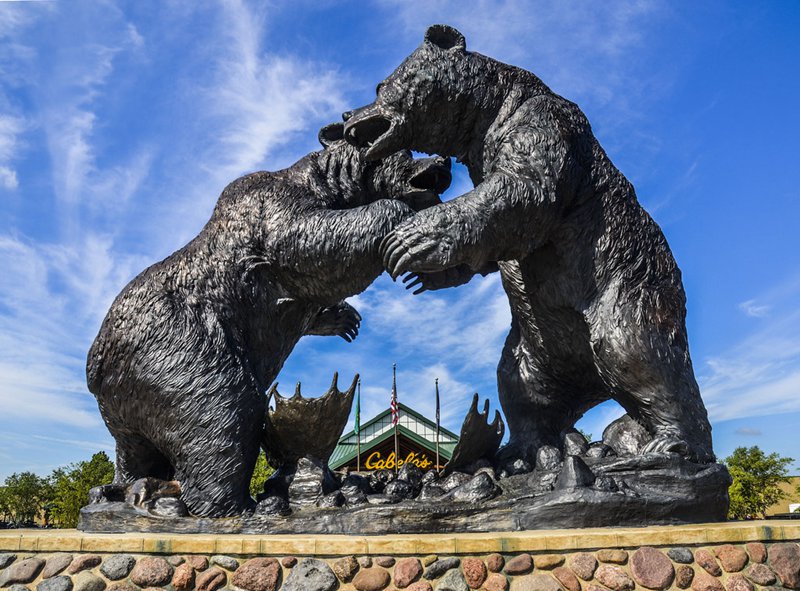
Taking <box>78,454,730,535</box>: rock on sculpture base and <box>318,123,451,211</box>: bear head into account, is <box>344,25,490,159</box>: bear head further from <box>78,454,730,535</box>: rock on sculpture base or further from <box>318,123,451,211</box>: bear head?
<box>78,454,730,535</box>: rock on sculpture base

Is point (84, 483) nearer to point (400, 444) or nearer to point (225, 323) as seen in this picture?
point (400, 444)

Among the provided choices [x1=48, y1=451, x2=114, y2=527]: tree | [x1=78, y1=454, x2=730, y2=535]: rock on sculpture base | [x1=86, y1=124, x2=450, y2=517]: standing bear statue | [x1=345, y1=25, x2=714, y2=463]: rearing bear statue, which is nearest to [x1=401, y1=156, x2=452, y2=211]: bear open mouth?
[x1=345, y1=25, x2=714, y2=463]: rearing bear statue

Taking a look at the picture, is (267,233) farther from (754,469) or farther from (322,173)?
(754,469)

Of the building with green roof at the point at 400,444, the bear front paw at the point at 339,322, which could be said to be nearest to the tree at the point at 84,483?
the building with green roof at the point at 400,444

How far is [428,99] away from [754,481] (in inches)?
954

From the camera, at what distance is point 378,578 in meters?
2.42

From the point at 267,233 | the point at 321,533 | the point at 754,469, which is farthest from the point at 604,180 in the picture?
the point at 754,469

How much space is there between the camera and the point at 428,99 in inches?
133

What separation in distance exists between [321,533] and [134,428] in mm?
1055

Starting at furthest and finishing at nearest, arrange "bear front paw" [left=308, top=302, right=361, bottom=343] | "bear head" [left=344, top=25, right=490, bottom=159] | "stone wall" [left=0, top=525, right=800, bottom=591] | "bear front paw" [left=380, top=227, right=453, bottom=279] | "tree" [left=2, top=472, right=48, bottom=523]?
"tree" [left=2, top=472, right=48, bottom=523] → "bear front paw" [left=308, top=302, right=361, bottom=343] → "bear head" [left=344, top=25, right=490, bottom=159] → "bear front paw" [left=380, top=227, right=453, bottom=279] → "stone wall" [left=0, top=525, right=800, bottom=591]

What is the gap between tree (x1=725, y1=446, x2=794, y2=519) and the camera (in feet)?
75.4

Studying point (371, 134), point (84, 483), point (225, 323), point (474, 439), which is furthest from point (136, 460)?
point (84, 483)

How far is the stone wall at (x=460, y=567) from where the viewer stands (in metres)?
2.43

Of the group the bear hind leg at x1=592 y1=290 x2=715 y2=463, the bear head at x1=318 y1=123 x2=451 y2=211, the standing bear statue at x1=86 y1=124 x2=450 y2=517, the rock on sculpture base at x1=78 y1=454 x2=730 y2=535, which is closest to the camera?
the rock on sculpture base at x1=78 y1=454 x2=730 y2=535
